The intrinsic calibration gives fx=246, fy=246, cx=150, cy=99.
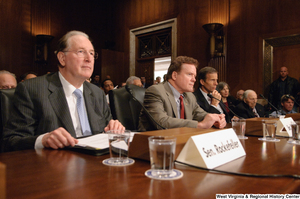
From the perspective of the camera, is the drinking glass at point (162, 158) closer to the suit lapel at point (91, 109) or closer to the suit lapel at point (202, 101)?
the suit lapel at point (91, 109)

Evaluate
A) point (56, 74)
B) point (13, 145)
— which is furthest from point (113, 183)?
point (56, 74)

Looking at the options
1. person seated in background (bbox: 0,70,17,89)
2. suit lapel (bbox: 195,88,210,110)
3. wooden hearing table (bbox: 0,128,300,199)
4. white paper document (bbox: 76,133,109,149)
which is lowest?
wooden hearing table (bbox: 0,128,300,199)

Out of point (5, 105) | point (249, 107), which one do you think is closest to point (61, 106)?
point (5, 105)

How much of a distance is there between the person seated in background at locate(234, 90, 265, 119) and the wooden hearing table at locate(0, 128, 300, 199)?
287cm

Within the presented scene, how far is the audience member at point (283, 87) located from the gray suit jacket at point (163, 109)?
3840 millimetres

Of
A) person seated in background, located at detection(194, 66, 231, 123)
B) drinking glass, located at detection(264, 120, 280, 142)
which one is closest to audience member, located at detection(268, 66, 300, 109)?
person seated in background, located at detection(194, 66, 231, 123)

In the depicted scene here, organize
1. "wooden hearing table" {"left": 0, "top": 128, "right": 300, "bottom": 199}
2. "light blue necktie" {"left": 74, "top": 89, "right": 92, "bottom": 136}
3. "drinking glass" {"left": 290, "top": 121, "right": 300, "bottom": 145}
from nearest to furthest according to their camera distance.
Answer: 1. "wooden hearing table" {"left": 0, "top": 128, "right": 300, "bottom": 199}
2. "drinking glass" {"left": 290, "top": 121, "right": 300, "bottom": 145}
3. "light blue necktie" {"left": 74, "top": 89, "right": 92, "bottom": 136}

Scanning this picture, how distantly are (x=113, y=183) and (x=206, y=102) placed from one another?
2393 millimetres

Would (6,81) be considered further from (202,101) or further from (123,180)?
(123,180)

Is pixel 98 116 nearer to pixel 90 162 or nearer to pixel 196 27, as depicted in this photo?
pixel 90 162

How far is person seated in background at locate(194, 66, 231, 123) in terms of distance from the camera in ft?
9.32

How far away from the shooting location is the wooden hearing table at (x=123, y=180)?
1.77 feet

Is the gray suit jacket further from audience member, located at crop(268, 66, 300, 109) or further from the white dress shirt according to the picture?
audience member, located at crop(268, 66, 300, 109)

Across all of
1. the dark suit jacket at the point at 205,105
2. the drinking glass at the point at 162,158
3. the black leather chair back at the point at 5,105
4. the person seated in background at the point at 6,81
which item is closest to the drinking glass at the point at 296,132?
the drinking glass at the point at 162,158
